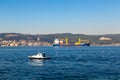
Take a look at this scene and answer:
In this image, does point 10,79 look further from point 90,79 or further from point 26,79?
point 90,79

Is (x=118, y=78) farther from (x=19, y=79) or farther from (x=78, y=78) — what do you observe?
(x=19, y=79)

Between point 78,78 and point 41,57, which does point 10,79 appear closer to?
point 78,78

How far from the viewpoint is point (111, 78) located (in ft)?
201

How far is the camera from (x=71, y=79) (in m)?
61.4

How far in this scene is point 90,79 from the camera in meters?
60.5

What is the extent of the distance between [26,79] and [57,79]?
6133 mm

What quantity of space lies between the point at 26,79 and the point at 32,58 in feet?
245

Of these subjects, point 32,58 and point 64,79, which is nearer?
point 64,79

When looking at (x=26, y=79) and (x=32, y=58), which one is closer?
(x=26, y=79)

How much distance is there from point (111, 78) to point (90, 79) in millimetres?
4341

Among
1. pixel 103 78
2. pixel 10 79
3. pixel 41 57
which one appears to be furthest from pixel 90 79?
pixel 41 57

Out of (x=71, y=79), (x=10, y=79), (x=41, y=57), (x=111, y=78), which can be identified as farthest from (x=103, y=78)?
(x=41, y=57)

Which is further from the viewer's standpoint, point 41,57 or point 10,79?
point 41,57

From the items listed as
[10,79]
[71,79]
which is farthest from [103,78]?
[10,79]
